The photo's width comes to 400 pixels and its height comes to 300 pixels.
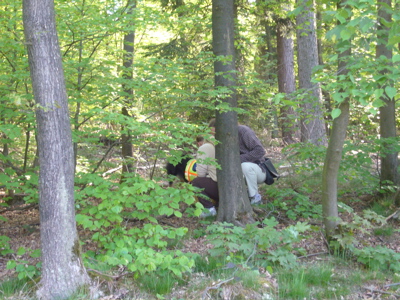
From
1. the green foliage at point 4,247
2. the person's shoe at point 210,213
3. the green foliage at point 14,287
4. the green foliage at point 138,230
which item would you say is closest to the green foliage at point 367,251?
the green foliage at point 138,230

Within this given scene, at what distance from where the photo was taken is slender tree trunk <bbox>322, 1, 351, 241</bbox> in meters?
4.60

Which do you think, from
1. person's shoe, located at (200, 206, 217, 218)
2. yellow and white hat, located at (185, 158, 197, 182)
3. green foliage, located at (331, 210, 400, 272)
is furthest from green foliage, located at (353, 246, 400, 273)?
yellow and white hat, located at (185, 158, 197, 182)

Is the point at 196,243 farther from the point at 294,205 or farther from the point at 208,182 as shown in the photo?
the point at 294,205

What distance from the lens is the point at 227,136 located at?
625 cm

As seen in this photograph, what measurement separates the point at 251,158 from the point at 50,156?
4.09 meters

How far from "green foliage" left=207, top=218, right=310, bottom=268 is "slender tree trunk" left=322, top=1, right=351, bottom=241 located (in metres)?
0.52

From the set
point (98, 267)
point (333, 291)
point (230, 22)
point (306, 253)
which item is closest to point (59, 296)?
point (98, 267)

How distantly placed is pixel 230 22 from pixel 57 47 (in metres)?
3.19

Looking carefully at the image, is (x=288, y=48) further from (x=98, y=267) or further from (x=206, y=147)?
(x=98, y=267)

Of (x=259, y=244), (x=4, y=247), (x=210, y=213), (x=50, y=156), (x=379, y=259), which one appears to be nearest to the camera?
(x=50, y=156)

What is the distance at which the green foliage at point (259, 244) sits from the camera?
15.0 ft

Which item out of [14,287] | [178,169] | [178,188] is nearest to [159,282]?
[14,287]

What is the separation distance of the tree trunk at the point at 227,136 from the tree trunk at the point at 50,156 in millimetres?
2918

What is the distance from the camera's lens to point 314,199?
8.09 meters
